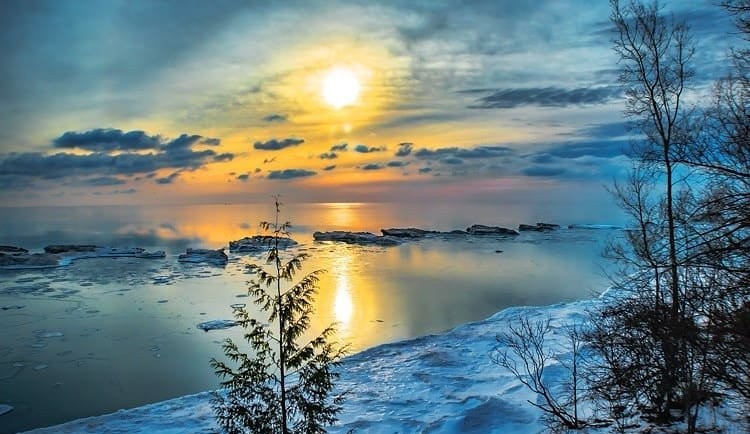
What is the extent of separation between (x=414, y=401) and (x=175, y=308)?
1431cm

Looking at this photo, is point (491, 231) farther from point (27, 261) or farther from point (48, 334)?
point (48, 334)

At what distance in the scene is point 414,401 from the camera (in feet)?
40.9

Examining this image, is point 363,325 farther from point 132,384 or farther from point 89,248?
point 89,248

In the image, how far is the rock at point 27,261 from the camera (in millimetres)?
35938

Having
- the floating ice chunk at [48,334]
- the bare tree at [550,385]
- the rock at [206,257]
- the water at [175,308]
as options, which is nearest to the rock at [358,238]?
the water at [175,308]

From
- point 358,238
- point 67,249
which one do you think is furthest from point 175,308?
point 358,238

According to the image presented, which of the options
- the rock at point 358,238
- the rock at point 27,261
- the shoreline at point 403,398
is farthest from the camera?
the rock at point 358,238

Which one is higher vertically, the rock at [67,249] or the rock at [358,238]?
the rock at [67,249]

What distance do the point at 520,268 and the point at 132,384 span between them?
90.3ft

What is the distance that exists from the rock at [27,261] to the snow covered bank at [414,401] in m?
30.5

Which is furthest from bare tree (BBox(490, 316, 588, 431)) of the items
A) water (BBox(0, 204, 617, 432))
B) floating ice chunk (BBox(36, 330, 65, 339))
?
floating ice chunk (BBox(36, 330, 65, 339))

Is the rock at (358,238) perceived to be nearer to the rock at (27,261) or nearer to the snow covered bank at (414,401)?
the rock at (27,261)

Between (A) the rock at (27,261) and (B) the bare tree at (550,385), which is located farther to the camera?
(A) the rock at (27,261)

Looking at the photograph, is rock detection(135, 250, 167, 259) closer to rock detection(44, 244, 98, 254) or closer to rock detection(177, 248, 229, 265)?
rock detection(177, 248, 229, 265)
